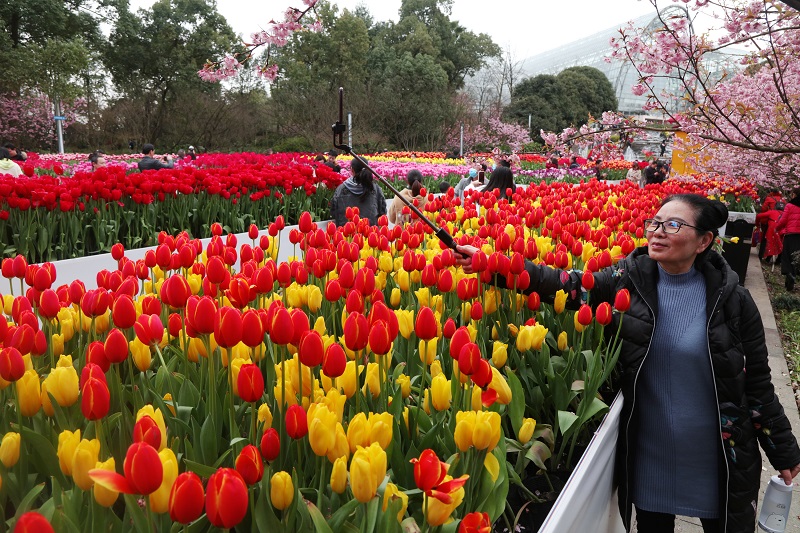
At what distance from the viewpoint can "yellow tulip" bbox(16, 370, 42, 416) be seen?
1.28 m

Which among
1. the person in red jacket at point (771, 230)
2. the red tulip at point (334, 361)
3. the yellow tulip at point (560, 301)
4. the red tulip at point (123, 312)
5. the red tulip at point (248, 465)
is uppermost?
the red tulip at point (123, 312)

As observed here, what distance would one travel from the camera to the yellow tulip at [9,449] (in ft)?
3.71

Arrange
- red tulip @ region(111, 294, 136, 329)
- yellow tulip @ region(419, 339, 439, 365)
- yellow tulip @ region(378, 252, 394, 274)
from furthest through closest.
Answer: yellow tulip @ region(378, 252, 394, 274) → yellow tulip @ region(419, 339, 439, 365) → red tulip @ region(111, 294, 136, 329)

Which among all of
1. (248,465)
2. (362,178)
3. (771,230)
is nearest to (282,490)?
(248,465)

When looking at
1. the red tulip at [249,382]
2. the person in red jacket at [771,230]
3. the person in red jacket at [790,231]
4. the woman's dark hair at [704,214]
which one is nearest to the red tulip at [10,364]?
the red tulip at [249,382]

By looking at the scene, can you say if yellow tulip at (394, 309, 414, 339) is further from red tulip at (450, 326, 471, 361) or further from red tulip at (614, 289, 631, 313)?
red tulip at (614, 289, 631, 313)

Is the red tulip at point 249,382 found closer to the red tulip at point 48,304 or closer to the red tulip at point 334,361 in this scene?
the red tulip at point 334,361

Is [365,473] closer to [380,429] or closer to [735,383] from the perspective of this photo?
[380,429]

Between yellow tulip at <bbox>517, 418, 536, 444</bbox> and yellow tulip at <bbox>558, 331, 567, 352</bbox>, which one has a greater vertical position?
yellow tulip at <bbox>558, 331, 567, 352</bbox>

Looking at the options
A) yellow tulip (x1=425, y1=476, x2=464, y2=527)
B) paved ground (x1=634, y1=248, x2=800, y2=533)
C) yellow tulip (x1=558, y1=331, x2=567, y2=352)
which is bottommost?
paved ground (x1=634, y1=248, x2=800, y2=533)

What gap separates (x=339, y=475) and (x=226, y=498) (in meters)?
0.32

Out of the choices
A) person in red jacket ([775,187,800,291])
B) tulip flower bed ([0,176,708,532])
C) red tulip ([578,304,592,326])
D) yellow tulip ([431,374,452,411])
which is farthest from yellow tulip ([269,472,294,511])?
person in red jacket ([775,187,800,291])

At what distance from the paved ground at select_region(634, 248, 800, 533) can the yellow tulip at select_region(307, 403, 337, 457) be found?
280cm

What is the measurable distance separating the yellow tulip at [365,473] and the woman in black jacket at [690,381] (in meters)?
1.38
